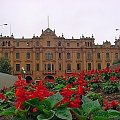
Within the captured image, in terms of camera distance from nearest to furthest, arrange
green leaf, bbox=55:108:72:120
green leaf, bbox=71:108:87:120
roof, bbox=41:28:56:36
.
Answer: green leaf, bbox=55:108:72:120, green leaf, bbox=71:108:87:120, roof, bbox=41:28:56:36

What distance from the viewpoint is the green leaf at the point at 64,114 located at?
10.6 ft

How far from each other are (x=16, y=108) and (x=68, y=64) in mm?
64427

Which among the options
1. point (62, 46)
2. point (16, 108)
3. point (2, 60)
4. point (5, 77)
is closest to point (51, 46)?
point (62, 46)

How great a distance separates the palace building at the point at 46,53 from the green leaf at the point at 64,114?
2456 inches

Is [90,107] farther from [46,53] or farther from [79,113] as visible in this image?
[46,53]

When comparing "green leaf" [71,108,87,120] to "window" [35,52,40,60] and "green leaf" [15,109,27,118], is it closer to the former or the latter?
"green leaf" [15,109,27,118]

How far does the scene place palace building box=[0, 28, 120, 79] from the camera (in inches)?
2594

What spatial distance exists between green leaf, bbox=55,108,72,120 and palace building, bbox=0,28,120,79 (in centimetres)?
6238

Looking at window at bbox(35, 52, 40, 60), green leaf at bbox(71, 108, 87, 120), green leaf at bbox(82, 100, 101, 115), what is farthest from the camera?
window at bbox(35, 52, 40, 60)

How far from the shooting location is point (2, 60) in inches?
2308

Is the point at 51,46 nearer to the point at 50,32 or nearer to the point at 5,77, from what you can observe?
the point at 50,32

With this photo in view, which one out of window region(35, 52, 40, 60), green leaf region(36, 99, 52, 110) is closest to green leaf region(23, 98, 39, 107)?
green leaf region(36, 99, 52, 110)

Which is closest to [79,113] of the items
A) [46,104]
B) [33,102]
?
[46,104]

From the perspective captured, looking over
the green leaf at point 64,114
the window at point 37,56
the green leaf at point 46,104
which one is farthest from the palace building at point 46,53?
the green leaf at point 64,114
